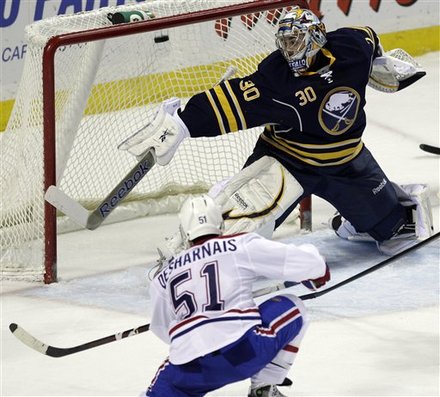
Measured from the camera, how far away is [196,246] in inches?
157

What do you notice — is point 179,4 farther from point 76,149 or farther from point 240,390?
point 240,390

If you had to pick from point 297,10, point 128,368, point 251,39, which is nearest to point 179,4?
point 251,39

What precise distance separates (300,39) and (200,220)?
1.43 m

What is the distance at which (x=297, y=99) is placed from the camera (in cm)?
530

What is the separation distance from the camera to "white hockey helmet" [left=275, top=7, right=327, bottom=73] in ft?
17.3

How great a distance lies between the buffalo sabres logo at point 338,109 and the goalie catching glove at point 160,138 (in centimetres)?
49

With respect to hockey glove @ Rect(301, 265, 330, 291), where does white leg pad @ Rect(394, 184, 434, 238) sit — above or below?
below

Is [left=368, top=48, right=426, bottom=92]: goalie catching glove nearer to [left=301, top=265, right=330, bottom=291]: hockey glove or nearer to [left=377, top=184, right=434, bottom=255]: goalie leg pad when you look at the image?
[left=377, top=184, right=434, bottom=255]: goalie leg pad

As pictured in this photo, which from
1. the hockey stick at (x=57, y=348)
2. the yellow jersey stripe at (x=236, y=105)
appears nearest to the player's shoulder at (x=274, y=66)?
the yellow jersey stripe at (x=236, y=105)

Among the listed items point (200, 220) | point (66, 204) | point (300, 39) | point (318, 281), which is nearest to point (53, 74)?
point (66, 204)

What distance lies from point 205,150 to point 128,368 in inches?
75.6

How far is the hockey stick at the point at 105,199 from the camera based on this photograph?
5.34m

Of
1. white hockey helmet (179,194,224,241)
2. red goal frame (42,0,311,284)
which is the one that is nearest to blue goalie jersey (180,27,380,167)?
red goal frame (42,0,311,284)

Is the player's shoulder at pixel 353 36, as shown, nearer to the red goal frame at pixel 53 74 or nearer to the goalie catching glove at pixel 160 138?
the red goal frame at pixel 53 74
